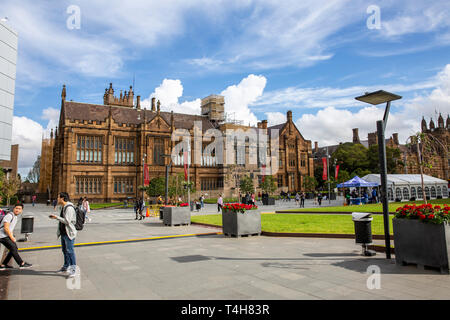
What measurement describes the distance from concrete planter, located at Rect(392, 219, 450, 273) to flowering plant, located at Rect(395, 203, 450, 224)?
12 centimetres

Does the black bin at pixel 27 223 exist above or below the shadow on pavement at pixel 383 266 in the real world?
above

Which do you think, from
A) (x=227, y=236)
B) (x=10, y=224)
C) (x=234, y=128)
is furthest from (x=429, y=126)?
(x=10, y=224)

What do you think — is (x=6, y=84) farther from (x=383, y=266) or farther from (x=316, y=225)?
(x=383, y=266)

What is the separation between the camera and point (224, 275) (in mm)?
6641

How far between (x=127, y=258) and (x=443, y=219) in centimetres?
819

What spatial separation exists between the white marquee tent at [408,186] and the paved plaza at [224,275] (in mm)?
30190

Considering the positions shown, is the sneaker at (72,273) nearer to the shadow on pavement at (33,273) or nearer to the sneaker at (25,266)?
the shadow on pavement at (33,273)

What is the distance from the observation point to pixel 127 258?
877 centimetres

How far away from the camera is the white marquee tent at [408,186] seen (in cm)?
3609

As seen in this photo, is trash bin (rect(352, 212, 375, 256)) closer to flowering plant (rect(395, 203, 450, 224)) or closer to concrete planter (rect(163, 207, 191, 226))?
flowering plant (rect(395, 203, 450, 224))

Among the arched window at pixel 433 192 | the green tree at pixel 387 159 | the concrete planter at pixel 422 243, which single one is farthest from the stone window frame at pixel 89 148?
the green tree at pixel 387 159

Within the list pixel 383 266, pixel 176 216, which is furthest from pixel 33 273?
pixel 176 216
